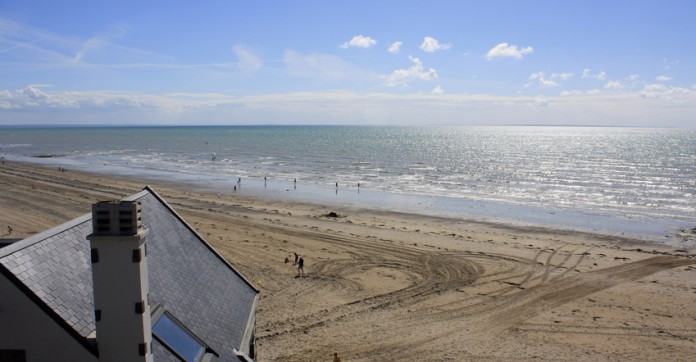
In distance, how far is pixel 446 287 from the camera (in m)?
23.4

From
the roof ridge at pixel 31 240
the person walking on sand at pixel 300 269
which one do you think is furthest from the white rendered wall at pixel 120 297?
the person walking on sand at pixel 300 269

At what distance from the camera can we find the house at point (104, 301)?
6.60m

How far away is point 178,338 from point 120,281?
2.38 m

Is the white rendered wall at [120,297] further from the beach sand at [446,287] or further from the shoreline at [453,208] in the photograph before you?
the shoreline at [453,208]

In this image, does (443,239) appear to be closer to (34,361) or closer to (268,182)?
(34,361)

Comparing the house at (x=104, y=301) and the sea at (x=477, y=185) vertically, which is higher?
the house at (x=104, y=301)

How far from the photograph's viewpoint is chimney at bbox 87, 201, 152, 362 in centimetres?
652

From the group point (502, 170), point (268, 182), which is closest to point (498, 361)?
point (268, 182)

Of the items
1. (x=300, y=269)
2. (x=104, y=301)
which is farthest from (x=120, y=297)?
(x=300, y=269)

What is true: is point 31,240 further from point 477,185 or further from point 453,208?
point 477,185

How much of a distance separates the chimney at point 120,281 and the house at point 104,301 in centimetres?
1

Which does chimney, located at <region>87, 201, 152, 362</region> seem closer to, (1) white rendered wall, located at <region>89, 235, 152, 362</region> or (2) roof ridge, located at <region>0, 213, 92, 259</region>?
(1) white rendered wall, located at <region>89, 235, 152, 362</region>

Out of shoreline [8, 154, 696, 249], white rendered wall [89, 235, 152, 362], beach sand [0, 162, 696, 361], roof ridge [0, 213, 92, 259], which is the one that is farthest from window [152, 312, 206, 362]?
shoreline [8, 154, 696, 249]

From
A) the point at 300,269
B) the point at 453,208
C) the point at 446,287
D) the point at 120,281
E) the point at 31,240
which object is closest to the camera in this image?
the point at 120,281
